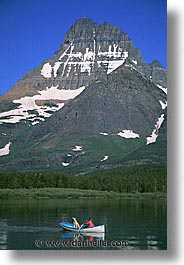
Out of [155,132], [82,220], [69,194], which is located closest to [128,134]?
[155,132]

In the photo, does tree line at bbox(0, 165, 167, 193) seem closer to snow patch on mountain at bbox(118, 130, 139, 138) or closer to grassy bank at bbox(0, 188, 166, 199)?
grassy bank at bbox(0, 188, 166, 199)

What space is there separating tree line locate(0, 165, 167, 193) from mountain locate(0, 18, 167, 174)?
0.12 metres

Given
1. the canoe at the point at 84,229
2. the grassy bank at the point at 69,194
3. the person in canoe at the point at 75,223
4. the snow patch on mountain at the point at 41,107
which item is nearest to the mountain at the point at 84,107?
the snow patch on mountain at the point at 41,107

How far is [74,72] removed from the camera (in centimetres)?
734

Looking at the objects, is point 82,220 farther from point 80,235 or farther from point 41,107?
point 41,107

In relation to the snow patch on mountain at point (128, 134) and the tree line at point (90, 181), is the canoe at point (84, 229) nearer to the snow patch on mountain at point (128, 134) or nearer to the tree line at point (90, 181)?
the tree line at point (90, 181)

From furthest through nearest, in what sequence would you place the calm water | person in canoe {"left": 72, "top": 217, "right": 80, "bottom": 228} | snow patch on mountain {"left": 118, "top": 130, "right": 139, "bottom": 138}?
1. snow patch on mountain {"left": 118, "top": 130, "right": 139, "bottom": 138}
2. person in canoe {"left": 72, "top": 217, "right": 80, "bottom": 228}
3. the calm water

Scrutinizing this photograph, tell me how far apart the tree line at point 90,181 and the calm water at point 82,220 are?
21 cm

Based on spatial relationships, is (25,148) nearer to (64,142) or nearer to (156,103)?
(64,142)

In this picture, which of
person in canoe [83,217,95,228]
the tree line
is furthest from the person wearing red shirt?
the tree line

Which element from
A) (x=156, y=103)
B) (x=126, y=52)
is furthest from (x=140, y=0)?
(x=156, y=103)

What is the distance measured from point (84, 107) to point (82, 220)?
1.54m

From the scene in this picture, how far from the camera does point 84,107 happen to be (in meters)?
7.47

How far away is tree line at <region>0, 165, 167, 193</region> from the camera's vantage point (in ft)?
24.0
